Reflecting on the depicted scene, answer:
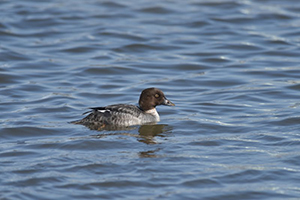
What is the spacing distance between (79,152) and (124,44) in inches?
370

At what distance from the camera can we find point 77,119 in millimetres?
12445

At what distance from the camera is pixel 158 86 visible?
1540cm

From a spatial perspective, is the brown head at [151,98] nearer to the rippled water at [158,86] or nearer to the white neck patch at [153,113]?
the white neck patch at [153,113]

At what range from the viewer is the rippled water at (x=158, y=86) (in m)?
8.87

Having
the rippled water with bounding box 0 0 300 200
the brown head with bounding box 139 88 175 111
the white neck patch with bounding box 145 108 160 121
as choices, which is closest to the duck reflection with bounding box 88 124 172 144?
the rippled water with bounding box 0 0 300 200

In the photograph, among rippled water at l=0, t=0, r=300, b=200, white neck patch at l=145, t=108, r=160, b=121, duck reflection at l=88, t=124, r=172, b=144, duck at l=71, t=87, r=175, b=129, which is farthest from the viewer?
white neck patch at l=145, t=108, r=160, b=121

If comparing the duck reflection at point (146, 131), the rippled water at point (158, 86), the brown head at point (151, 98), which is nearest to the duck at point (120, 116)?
the brown head at point (151, 98)

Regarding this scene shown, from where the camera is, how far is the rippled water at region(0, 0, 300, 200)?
29.1 ft

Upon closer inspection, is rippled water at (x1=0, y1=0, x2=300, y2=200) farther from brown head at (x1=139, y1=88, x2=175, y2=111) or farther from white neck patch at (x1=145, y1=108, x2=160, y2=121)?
brown head at (x1=139, y1=88, x2=175, y2=111)

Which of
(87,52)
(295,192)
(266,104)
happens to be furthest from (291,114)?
(87,52)

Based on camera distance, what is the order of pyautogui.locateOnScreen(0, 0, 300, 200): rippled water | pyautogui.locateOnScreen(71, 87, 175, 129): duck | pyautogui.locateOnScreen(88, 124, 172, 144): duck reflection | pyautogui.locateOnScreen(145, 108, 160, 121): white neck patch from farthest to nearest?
pyautogui.locateOnScreen(145, 108, 160, 121): white neck patch, pyautogui.locateOnScreen(71, 87, 175, 129): duck, pyautogui.locateOnScreen(88, 124, 172, 144): duck reflection, pyautogui.locateOnScreen(0, 0, 300, 200): rippled water

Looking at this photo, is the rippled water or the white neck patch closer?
the rippled water

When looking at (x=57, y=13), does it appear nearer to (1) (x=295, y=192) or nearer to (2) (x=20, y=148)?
(2) (x=20, y=148)

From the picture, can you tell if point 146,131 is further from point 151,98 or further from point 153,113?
point 151,98
